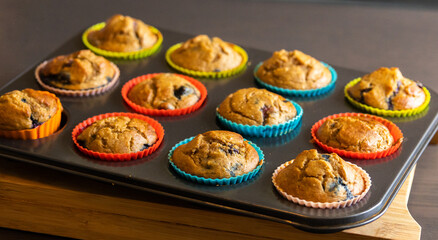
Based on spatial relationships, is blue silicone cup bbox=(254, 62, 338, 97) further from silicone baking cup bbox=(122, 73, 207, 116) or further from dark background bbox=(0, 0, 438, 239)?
dark background bbox=(0, 0, 438, 239)

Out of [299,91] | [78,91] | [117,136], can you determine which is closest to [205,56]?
[299,91]

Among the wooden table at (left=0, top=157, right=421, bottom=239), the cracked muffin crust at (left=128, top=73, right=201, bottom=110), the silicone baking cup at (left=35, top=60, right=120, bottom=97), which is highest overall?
the cracked muffin crust at (left=128, top=73, right=201, bottom=110)

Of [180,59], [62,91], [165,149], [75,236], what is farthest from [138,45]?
[75,236]

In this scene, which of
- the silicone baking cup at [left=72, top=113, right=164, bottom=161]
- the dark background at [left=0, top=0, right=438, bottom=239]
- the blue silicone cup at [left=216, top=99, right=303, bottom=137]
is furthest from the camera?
the dark background at [left=0, top=0, right=438, bottom=239]

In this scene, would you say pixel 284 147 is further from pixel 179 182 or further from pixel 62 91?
pixel 62 91

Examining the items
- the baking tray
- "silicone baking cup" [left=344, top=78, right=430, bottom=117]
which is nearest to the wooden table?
the baking tray
